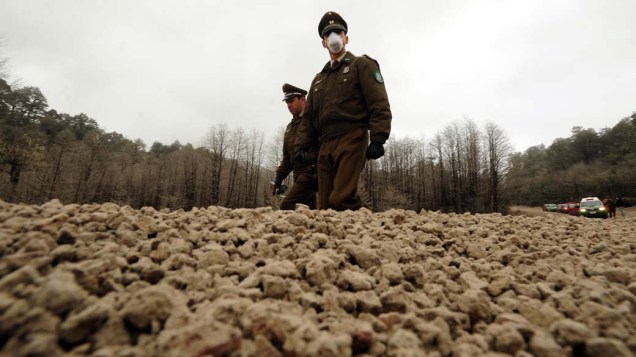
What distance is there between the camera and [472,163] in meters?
36.9

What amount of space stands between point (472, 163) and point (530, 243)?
1543 inches

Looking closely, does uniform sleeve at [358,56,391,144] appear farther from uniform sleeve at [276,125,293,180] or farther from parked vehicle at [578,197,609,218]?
parked vehicle at [578,197,609,218]

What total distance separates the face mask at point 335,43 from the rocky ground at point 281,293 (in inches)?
101

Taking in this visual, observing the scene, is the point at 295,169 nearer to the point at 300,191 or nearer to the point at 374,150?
the point at 300,191

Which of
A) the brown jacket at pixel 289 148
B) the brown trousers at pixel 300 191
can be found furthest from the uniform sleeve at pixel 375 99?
the brown jacket at pixel 289 148

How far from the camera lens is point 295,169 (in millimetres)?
5066

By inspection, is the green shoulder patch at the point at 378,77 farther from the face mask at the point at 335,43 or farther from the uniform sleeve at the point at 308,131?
the uniform sleeve at the point at 308,131

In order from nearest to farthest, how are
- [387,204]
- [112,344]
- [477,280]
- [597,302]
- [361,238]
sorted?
1. [112,344]
2. [597,302]
3. [477,280]
4. [361,238]
5. [387,204]

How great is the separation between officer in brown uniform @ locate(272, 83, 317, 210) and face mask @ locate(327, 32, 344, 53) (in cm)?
112

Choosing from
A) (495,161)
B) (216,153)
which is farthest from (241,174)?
(495,161)

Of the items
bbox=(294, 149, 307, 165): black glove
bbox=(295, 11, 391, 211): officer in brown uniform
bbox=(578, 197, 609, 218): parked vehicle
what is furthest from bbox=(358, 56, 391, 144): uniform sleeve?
bbox=(578, 197, 609, 218): parked vehicle

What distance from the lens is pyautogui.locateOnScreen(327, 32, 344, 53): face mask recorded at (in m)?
3.55

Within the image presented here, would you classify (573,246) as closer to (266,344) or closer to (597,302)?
(597,302)

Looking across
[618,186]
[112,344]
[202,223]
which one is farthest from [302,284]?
[618,186]
